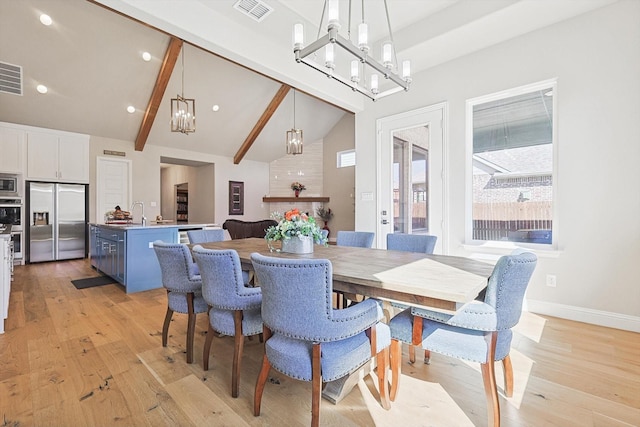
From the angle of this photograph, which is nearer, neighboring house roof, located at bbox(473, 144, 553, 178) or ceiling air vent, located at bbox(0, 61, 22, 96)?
neighboring house roof, located at bbox(473, 144, 553, 178)

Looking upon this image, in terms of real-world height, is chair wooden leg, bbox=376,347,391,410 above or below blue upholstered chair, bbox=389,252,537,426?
below

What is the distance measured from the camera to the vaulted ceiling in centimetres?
296

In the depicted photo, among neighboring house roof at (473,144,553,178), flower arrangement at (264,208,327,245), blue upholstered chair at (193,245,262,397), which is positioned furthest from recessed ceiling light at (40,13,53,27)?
neighboring house roof at (473,144,553,178)

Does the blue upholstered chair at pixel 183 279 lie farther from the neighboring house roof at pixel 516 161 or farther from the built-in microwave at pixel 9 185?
the built-in microwave at pixel 9 185

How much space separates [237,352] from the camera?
5.73 feet

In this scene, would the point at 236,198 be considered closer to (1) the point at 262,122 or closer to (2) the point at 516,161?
(1) the point at 262,122

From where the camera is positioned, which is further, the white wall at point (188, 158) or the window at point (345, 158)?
the window at point (345, 158)

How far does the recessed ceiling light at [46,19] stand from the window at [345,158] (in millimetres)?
6551

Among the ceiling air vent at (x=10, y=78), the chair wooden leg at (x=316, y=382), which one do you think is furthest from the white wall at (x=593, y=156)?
the ceiling air vent at (x=10, y=78)

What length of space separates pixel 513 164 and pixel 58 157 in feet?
26.4

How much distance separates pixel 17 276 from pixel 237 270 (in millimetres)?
5328

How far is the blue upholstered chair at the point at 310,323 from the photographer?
129 centimetres

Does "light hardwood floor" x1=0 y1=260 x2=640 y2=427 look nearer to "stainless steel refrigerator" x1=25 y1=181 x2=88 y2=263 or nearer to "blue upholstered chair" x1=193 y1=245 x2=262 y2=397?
"blue upholstered chair" x1=193 y1=245 x2=262 y2=397

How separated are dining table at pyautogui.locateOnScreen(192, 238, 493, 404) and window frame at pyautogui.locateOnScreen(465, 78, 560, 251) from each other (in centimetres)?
174
